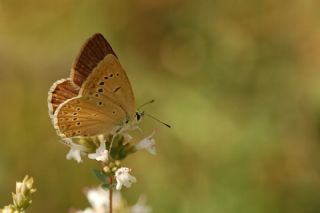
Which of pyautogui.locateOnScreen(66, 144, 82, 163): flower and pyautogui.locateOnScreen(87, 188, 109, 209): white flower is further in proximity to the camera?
pyautogui.locateOnScreen(87, 188, 109, 209): white flower

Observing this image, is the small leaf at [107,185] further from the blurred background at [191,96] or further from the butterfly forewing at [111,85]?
the blurred background at [191,96]

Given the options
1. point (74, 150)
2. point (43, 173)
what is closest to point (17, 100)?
point (43, 173)

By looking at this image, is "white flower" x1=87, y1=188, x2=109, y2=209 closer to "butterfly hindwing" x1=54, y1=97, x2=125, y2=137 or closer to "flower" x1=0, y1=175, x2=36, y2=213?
"butterfly hindwing" x1=54, y1=97, x2=125, y2=137

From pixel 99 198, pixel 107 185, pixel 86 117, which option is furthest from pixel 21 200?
pixel 99 198

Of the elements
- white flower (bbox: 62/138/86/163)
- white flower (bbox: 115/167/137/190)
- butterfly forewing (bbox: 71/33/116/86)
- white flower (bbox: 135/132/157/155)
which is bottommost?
white flower (bbox: 62/138/86/163)

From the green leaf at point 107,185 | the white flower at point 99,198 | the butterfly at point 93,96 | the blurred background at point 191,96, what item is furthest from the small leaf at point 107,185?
the blurred background at point 191,96

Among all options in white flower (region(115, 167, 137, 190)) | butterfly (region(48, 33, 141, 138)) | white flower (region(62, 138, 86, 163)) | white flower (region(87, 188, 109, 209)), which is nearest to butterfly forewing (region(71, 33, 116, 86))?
butterfly (region(48, 33, 141, 138))
